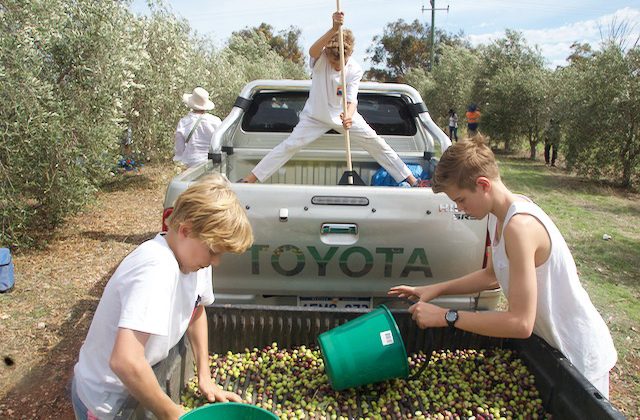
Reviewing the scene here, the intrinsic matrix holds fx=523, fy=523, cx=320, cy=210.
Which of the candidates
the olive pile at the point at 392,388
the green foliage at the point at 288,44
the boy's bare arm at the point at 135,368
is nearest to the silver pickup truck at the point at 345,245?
the olive pile at the point at 392,388

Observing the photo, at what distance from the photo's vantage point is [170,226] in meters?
1.91

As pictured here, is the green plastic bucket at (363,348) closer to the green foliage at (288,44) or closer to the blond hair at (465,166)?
the blond hair at (465,166)

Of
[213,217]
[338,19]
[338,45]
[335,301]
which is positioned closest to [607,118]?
[338,45]

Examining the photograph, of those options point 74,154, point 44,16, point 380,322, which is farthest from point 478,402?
point 44,16

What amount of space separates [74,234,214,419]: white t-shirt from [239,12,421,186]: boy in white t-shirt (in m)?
2.68

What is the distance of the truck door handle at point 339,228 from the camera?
3139 millimetres

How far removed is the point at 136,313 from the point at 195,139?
5493 millimetres

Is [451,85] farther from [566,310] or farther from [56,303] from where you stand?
[566,310]

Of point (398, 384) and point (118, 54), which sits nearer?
point (398, 384)

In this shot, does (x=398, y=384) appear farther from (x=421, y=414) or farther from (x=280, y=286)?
(x=280, y=286)

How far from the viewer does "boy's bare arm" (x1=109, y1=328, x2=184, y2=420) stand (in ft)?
5.47

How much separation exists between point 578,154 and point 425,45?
53157 mm

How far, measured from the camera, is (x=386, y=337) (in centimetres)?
252

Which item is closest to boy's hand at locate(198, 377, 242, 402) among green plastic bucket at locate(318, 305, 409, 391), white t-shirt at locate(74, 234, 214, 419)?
white t-shirt at locate(74, 234, 214, 419)
